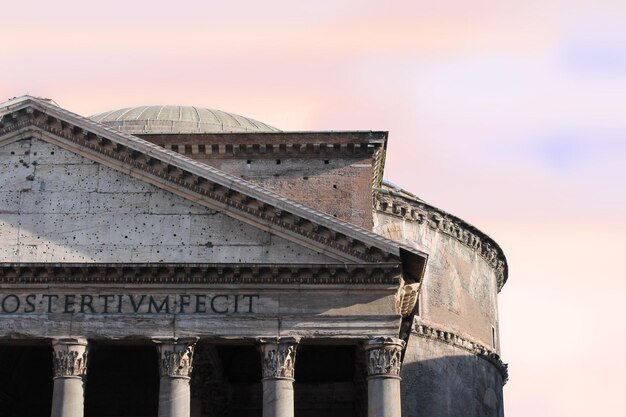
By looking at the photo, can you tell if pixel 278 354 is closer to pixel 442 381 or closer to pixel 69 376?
pixel 69 376

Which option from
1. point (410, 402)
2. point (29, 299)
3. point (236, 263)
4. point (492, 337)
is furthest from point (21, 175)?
point (492, 337)

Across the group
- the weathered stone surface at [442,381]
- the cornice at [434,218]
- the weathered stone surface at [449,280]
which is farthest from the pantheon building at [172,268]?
the cornice at [434,218]

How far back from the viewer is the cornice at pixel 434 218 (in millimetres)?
42156

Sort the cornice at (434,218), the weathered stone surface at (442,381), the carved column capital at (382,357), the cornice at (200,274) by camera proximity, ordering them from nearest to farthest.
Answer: the carved column capital at (382,357) < the cornice at (200,274) < the weathered stone surface at (442,381) < the cornice at (434,218)

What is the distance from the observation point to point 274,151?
37.3m

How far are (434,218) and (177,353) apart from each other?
49.6 feet

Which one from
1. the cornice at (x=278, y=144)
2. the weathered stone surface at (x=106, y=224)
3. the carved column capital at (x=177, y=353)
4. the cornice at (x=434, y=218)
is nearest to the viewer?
the carved column capital at (x=177, y=353)

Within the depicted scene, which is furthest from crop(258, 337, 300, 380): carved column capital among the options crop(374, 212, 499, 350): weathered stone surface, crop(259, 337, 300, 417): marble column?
crop(374, 212, 499, 350): weathered stone surface

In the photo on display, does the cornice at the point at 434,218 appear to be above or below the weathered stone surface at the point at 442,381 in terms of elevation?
above

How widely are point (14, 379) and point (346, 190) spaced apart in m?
9.03

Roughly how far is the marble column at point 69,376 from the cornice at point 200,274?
125cm

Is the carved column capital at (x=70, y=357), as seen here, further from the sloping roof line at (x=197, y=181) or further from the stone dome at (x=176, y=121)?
the stone dome at (x=176, y=121)

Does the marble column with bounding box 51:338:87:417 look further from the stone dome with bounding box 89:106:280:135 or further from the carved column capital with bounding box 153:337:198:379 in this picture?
the stone dome with bounding box 89:106:280:135

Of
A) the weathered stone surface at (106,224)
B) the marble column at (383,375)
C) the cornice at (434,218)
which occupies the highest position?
the cornice at (434,218)
